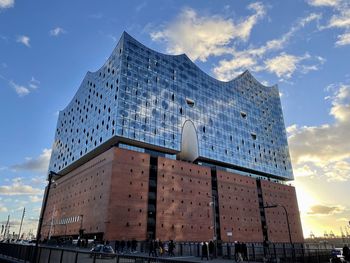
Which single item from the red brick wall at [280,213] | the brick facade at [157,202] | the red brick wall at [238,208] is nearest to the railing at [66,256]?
the brick facade at [157,202]

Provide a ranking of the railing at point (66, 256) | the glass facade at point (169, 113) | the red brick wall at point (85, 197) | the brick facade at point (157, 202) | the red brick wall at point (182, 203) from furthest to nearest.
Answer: the glass facade at point (169, 113) → the red brick wall at point (182, 203) → the red brick wall at point (85, 197) → the brick facade at point (157, 202) → the railing at point (66, 256)

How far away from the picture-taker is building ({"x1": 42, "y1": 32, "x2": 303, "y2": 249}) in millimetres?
52969

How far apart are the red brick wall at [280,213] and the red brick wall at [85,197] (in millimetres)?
46720

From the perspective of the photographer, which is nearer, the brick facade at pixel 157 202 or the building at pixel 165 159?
the brick facade at pixel 157 202

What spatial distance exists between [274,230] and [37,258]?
71190 mm

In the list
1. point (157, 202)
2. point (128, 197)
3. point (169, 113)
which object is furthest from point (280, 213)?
point (128, 197)

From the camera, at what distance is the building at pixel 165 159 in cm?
5297

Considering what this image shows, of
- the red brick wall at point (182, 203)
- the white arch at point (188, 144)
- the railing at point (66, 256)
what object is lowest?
the railing at point (66, 256)

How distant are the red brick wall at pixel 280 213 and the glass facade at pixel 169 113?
475 cm

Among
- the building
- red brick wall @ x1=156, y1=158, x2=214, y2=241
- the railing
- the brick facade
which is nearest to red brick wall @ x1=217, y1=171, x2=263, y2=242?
the brick facade

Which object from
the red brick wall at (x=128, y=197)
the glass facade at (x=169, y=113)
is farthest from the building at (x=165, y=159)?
the glass facade at (x=169, y=113)

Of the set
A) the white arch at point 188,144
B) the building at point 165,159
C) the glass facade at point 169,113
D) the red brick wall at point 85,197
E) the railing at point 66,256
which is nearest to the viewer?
the railing at point 66,256

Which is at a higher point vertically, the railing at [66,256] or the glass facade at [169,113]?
the glass facade at [169,113]

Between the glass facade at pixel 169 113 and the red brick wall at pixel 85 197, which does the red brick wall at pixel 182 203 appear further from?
the red brick wall at pixel 85 197
